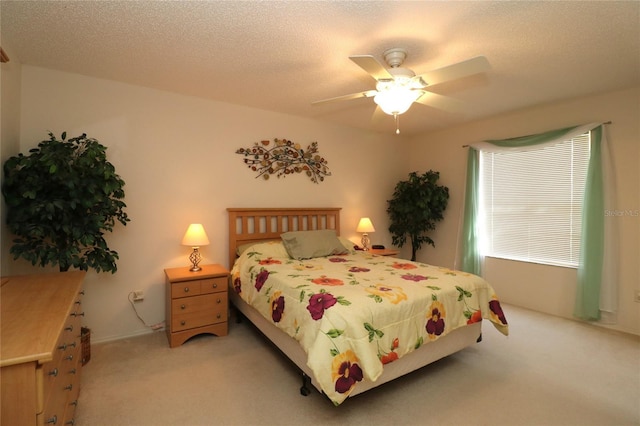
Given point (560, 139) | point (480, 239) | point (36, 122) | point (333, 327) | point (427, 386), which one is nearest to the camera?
point (333, 327)

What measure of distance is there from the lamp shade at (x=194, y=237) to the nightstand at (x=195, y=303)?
0.28 m

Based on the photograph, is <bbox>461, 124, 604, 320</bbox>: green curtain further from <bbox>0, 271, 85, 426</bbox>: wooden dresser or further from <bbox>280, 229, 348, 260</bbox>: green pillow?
<bbox>0, 271, 85, 426</bbox>: wooden dresser

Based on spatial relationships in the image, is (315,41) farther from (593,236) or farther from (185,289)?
(593,236)

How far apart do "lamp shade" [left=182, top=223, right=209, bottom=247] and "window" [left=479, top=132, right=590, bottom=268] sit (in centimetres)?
370

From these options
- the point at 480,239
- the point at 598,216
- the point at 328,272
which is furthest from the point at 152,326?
the point at 598,216

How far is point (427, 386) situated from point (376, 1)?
257 centimetres

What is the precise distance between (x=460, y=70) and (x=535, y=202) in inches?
106

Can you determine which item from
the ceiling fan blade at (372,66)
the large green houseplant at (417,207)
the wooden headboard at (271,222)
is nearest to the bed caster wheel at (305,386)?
the wooden headboard at (271,222)

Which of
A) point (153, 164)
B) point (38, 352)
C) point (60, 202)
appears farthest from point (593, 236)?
→ point (60, 202)

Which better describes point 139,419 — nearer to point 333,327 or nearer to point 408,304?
point 333,327

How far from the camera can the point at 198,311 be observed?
2859 mm

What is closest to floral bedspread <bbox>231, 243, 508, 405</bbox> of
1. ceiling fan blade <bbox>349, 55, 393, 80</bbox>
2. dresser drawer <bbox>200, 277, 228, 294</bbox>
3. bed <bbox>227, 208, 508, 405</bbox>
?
bed <bbox>227, 208, 508, 405</bbox>

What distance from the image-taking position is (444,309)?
220cm

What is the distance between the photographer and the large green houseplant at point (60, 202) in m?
2.19
